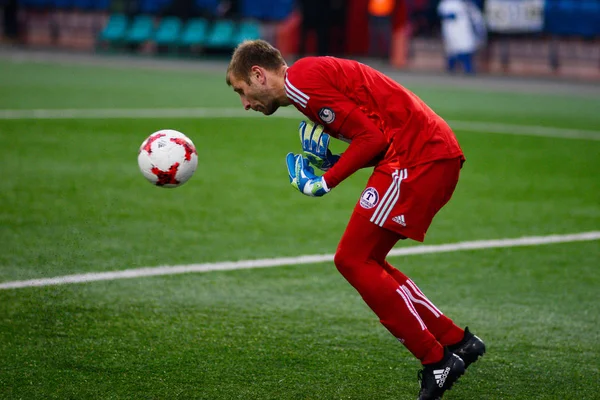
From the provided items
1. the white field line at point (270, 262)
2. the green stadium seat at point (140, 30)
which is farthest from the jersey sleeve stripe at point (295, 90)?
the green stadium seat at point (140, 30)

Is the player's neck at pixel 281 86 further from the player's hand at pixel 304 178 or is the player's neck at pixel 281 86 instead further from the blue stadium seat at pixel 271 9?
the blue stadium seat at pixel 271 9

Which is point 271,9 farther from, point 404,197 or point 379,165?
point 404,197

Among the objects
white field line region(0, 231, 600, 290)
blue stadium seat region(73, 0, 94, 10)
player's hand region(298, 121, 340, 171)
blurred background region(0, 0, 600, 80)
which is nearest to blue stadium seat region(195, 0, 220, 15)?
blurred background region(0, 0, 600, 80)

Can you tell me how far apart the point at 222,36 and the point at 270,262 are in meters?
28.8

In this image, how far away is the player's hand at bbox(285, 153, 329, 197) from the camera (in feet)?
15.7

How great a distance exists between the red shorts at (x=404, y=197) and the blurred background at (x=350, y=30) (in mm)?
24982

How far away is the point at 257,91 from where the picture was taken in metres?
4.97

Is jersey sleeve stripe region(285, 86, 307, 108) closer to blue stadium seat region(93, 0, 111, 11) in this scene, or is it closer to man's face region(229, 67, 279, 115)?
man's face region(229, 67, 279, 115)

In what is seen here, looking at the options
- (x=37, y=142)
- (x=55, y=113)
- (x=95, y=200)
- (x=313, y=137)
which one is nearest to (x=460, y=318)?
(x=313, y=137)

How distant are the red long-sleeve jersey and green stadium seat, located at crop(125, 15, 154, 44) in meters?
32.7

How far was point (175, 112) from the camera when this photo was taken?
58.2 feet

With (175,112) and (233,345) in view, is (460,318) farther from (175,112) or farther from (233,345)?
(175,112)

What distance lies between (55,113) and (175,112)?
86.9 inches

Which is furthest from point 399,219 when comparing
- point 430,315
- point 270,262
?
point 270,262
